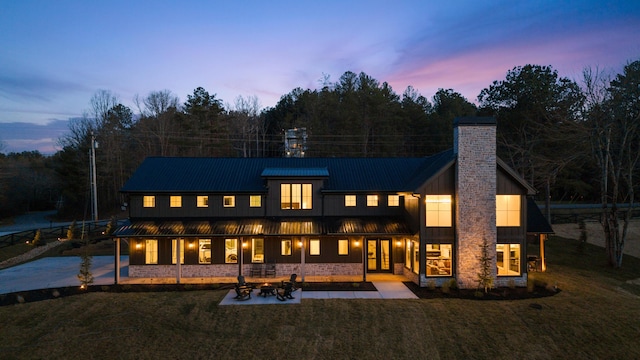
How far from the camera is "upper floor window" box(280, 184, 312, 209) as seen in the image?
19.1 metres

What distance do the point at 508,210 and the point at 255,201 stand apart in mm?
12687

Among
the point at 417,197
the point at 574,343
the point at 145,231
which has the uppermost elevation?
the point at 417,197

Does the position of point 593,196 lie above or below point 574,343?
above

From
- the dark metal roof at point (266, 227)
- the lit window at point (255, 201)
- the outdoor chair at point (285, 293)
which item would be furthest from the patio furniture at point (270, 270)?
the lit window at point (255, 201)

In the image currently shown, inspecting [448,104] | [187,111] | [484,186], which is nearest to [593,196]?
[448,104]

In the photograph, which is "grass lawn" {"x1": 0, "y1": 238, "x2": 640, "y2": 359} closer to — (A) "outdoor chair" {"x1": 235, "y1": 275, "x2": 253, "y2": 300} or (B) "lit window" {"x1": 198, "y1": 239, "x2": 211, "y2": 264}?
(A) "outdoor chair" {"x1": 235, "y1": 275, "x2": 253, "y2": 300}

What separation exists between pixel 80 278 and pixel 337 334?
476 inches

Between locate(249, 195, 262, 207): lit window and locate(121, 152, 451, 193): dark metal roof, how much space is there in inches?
17.3

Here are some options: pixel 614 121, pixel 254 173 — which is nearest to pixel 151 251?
pixel 254 173

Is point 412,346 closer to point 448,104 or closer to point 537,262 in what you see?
point 537,262

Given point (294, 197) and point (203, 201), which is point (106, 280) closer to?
point (203, 201)

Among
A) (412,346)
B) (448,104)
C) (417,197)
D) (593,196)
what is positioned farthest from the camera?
(448,104)

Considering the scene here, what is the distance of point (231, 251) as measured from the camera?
59.4ft

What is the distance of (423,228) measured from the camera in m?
16.5
